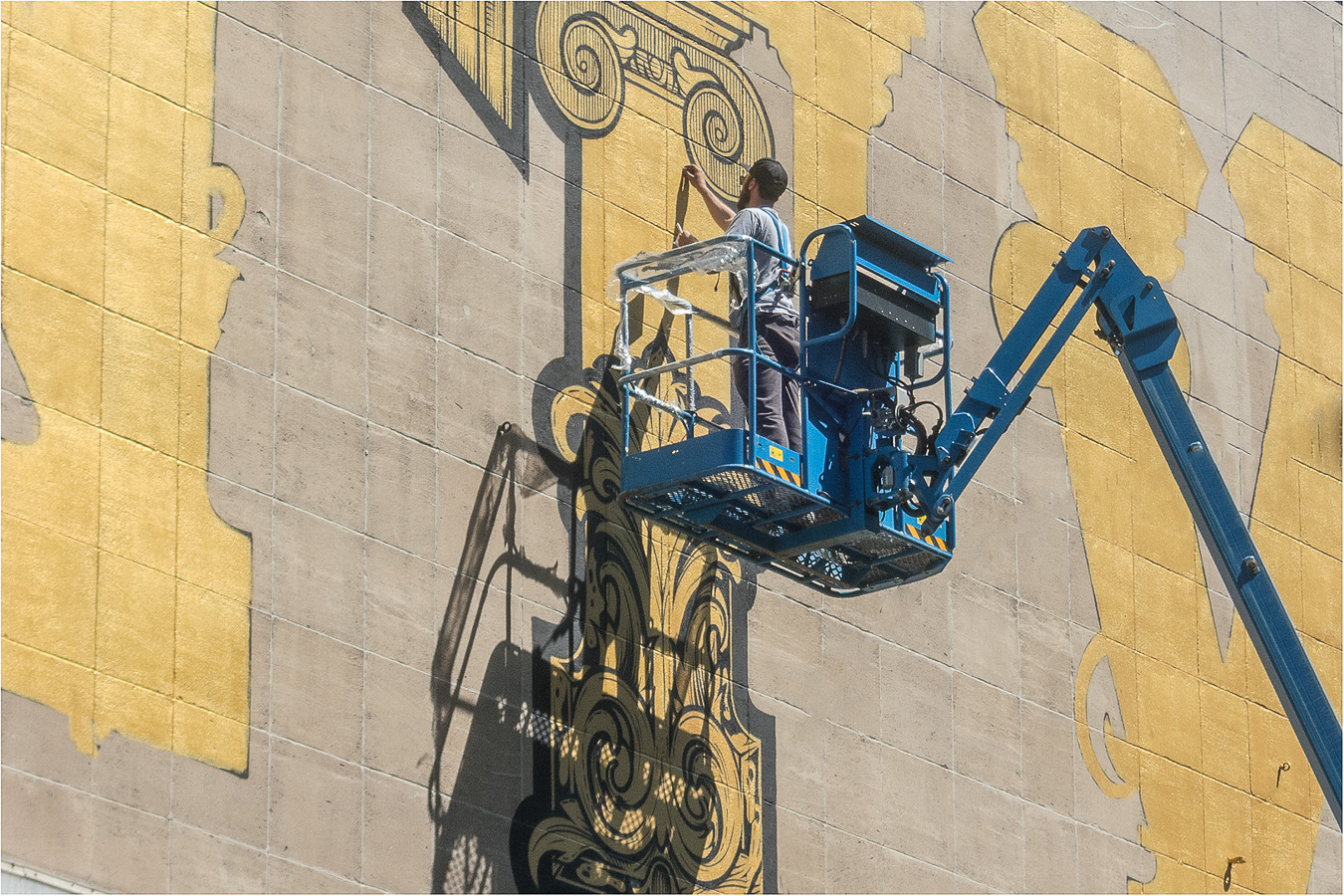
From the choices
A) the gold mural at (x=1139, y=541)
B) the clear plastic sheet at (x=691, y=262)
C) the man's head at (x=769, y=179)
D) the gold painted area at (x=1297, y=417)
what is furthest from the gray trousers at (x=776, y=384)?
the gold painted area at (x=1297, y=417)

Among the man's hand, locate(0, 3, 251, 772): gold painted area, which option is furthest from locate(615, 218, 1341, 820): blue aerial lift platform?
locate(0, 3, 251, 772): gold painted area

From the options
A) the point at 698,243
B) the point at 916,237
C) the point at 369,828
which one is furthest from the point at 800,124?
the point at 369,828

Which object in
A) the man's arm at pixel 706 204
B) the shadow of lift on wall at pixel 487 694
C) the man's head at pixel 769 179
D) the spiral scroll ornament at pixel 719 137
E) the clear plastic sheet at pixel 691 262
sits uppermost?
the spiral scroll ornament at pixel 719 137

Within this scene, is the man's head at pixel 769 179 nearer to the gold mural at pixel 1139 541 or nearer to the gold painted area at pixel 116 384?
the gold painted area at pixel 116 384

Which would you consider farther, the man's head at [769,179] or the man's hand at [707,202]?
the man's hand at [707,202]

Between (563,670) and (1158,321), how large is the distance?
519cm

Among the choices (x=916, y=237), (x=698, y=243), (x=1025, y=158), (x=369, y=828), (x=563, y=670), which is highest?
(x=1025, y=158)

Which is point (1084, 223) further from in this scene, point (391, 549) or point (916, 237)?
point (391, 549)

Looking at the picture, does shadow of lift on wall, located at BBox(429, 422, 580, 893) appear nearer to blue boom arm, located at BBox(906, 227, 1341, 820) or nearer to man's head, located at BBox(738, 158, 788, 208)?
man's head, located at BBox(738, 158, 788, 208)

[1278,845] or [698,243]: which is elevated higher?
[698,243]

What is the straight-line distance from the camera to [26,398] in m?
13.8

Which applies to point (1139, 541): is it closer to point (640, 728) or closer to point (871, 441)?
point (871, 441)

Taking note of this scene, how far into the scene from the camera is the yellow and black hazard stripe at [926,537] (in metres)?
15.6

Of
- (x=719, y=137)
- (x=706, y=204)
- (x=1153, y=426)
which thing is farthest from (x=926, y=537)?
(x=719, y=137)
